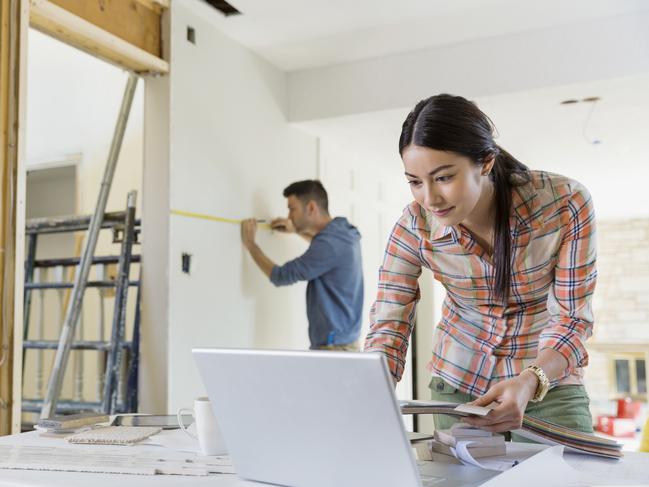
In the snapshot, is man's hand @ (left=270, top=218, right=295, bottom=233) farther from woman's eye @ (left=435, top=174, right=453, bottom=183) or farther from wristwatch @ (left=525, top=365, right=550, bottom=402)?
wristwatch @ (left=525, top=365, right=550, bottom=402)

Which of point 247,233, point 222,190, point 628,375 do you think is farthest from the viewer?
point 628,375

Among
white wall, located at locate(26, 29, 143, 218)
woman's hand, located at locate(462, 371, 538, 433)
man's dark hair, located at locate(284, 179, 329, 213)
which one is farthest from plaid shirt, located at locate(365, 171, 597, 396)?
white wall, located at locate(26, 29, 143, 218)

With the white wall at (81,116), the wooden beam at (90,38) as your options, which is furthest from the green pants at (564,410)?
the white wall at (81,116)

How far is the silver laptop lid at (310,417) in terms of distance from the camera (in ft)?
2.67

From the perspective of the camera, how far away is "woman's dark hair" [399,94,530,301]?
1.32 meters

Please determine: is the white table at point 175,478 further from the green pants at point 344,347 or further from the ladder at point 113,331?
the green pants at point 344,347

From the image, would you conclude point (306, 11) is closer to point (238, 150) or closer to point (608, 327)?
point (238, 150)

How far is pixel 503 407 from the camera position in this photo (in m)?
1.09

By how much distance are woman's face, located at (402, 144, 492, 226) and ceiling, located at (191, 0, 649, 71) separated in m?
2.16

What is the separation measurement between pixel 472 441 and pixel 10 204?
1966mm

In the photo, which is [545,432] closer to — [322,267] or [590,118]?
[322,267]

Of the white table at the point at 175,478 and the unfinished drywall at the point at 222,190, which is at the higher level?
the unfinished drywall at the point at 222,190

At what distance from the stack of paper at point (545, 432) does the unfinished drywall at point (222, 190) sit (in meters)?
2.17

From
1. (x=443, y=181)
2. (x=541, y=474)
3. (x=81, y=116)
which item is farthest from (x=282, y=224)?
(x=541, y=474)
